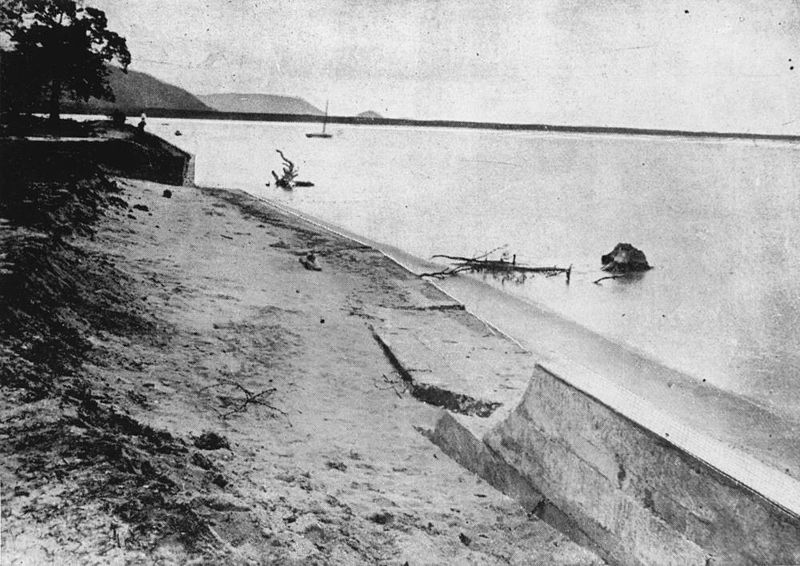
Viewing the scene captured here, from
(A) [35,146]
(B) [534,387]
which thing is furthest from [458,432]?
(A) [35,146]

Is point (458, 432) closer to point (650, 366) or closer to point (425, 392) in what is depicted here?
point (425, 392)

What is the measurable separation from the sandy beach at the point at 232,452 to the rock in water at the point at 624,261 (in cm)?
1356

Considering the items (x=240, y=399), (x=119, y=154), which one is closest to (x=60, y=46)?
(x=119, y=154)

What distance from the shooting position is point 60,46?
18516 mm

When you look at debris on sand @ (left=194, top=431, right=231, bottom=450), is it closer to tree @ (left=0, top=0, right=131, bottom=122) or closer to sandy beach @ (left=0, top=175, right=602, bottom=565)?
sandy beach @ (left=0, top=175, right=602, bottom=565)

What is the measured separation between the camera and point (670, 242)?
27938 millimetres

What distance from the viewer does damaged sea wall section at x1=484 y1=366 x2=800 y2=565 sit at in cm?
262

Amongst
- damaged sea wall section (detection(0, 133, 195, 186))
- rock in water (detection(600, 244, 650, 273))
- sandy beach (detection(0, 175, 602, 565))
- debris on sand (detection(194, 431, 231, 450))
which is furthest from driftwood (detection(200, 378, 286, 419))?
rock in water (detection(600, 244, 650, 273))

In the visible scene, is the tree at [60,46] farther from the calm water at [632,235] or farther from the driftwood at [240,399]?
the driftwood at [240,399]

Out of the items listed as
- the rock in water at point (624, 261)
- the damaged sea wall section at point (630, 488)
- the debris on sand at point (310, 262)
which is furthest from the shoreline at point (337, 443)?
the rock in water at point (624, 261)

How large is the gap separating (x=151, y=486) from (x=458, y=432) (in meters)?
2.40

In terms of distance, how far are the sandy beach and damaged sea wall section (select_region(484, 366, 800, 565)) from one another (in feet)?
0.78

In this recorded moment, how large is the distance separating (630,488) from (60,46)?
21550mm

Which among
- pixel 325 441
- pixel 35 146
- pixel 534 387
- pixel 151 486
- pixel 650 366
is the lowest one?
pixel 650 366
